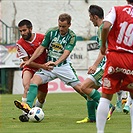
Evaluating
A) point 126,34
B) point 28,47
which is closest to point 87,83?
point 28,47

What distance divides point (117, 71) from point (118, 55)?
20 centimetres

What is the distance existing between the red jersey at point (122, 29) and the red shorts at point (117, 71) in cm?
9

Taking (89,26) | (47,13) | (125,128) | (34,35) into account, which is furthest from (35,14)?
(125,128)

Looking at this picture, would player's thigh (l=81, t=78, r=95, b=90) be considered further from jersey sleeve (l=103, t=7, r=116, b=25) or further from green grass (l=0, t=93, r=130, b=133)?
jersey sleeve (l=103, t=7, r=116, b=25)

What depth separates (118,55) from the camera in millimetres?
7668

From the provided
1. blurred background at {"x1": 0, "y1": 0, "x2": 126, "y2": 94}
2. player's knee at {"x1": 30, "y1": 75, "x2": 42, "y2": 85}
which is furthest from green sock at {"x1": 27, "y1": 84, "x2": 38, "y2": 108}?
blurred background at {"x1": 0, "y1": 0, "x2": 126, "y2": 94}

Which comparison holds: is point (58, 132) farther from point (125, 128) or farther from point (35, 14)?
point (35, 14)

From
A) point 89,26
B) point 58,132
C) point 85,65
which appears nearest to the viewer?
point 58,132

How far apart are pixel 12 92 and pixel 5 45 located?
2096 millimetres

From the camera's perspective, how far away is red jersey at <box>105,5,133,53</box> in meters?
7.62

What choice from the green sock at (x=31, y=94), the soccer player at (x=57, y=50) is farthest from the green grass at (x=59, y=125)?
the soccer player at (x=57, y=50)

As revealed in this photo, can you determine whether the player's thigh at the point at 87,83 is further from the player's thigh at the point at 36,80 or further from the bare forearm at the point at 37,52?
the bare forearm at the point at 37,52

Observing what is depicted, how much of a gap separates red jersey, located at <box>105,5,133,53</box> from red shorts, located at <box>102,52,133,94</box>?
0.29ft

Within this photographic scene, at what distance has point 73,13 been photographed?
32375mm
